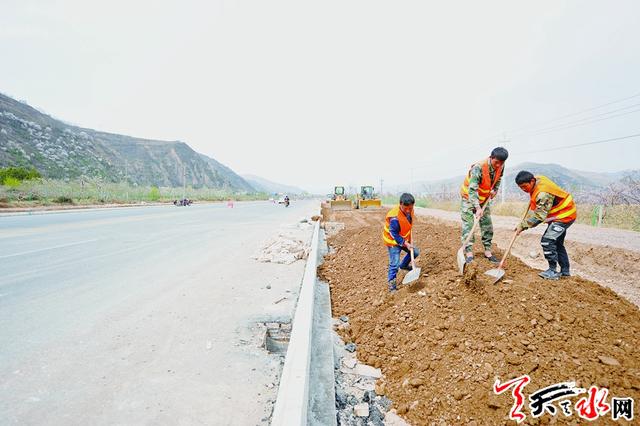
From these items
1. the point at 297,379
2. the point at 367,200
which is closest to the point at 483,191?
the point at 297,379

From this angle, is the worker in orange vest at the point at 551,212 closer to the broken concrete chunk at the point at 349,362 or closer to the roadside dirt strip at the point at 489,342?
the roadside dirt strip at the point at 489,342

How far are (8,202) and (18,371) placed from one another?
31603 millimetres

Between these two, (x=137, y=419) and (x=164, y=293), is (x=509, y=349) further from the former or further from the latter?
(x=164, y=293)

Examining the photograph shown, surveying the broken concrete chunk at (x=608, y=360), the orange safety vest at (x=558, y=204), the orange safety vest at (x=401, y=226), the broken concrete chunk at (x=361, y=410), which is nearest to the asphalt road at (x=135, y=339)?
the broken concrete chunk at (x=361, y=410)

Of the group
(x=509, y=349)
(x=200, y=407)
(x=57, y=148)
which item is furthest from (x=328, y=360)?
(x=57, y=148)

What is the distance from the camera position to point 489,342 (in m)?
2.90

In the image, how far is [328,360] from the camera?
338 cm

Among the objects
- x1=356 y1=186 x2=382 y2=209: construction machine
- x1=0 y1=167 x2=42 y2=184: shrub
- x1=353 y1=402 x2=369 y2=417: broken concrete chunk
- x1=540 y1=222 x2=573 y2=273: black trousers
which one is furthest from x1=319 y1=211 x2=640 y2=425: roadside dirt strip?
x1=0 y1=167 x2=42 y2=184: shrub

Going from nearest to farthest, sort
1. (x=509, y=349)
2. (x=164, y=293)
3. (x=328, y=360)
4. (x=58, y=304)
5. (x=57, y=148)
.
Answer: (x=509, y=349)
(x=328, y=360)
(x=58, y=304)
(x=164, y=293)
(x=57, y=148)

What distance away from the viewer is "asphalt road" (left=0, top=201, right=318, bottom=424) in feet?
8.13

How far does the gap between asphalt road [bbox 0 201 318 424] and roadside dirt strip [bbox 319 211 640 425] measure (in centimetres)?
115

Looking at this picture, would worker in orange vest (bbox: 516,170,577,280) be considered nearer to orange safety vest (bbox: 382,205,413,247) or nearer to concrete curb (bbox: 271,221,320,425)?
orange safety vest (bbox: 382,205,413,247)

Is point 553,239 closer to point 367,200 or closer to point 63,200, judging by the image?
point 367,200

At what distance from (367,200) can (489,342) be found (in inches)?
890
